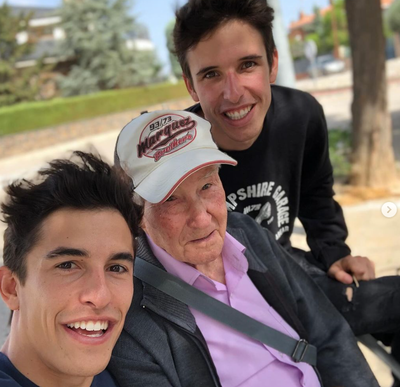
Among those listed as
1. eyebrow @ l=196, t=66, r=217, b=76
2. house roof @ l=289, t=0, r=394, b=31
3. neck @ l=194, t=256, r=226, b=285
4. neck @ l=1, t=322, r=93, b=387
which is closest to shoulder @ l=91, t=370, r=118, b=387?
neck @ l=1, t=322, r=93, b=387

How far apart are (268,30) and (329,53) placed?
64647mm

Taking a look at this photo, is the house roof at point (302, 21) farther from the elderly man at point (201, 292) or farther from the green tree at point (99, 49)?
the elderly man at point (201, 292)

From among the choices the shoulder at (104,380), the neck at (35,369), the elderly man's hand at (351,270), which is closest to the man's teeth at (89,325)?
the neck at (35,369)

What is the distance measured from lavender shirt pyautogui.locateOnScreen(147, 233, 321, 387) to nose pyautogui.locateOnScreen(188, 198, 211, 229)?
0.52 feet

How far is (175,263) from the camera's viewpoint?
1.77m

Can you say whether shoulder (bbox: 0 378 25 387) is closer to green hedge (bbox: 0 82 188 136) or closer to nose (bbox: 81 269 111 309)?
nose (bbox: 81 269 111 309)

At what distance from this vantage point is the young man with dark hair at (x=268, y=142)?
212cm

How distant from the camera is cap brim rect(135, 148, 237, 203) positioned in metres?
1.64

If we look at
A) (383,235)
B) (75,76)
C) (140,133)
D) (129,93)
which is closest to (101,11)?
(75,76)

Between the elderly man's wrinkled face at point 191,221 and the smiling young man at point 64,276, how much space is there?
199 mm

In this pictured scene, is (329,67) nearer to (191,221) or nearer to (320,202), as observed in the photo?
(320,202)

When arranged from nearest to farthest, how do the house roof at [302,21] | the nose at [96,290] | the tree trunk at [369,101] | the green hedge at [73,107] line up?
the nose at [96,290] → the tree trunk at [369,101] → the green hedge at [73,107] → the house roof at [302,21]

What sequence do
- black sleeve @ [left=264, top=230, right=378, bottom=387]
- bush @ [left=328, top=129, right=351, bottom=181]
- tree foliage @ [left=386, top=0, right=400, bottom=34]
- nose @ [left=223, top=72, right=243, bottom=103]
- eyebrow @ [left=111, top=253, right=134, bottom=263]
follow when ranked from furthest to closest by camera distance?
tree foliage @ [left=386, top=0, right=400, bottom=34]
bush @ [left=328, top=129, right=351, bottom=181]
nose @ [left=223, top=72, right=243, bottom=103]
black sleeve @ [left=264, top=230, right=378, bottom=387]
eyebrow @ [left=111, top=253, right=134, bottom=263]

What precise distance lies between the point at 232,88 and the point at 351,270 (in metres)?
0.96
